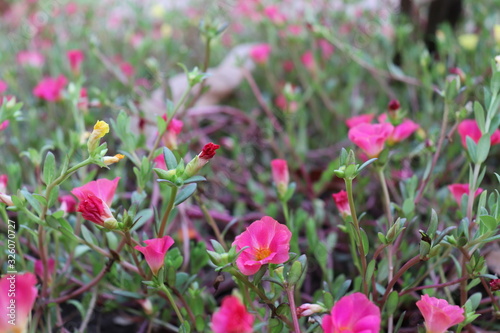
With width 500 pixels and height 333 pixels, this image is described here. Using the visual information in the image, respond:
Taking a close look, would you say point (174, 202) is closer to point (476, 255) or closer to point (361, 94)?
point (476, 255)

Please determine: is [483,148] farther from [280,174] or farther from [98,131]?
[98,131]

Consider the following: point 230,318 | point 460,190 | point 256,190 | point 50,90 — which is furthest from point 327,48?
point 230,318

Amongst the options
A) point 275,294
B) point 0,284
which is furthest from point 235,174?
point 0,284

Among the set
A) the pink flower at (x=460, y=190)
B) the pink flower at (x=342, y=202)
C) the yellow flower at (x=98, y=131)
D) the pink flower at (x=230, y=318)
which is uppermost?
the yellow flower at (x=98, y=131)

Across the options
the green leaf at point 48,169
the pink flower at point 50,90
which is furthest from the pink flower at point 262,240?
the pink flower at point 50,90

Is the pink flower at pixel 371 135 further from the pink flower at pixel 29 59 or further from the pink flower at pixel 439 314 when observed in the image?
the pink flower at pixel 29 59

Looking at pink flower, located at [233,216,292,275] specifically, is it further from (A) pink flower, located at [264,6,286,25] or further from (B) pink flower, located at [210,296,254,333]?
(A) pink flower, located at [264,6,286,25]
